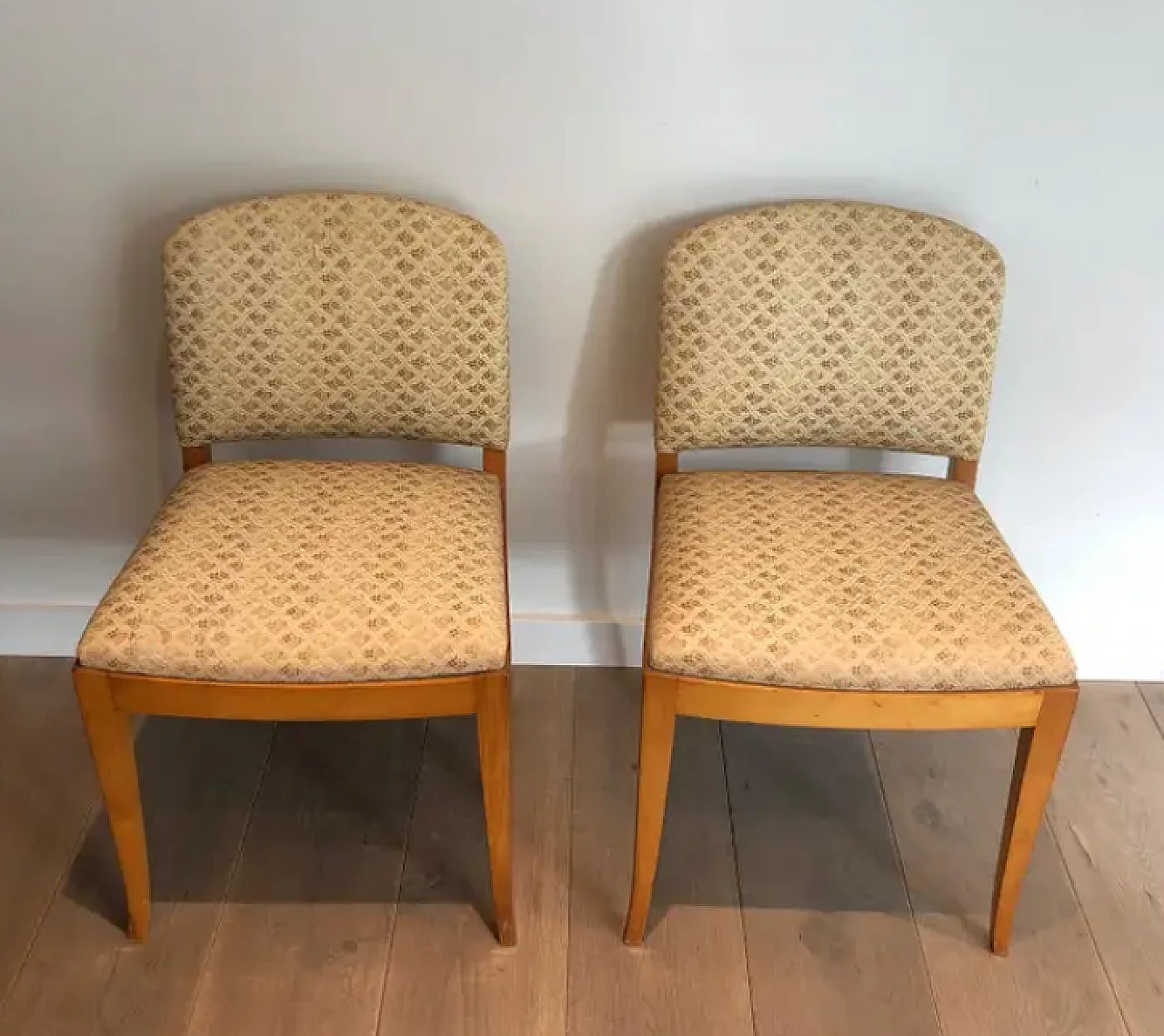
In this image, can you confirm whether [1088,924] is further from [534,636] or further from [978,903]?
[534,636]

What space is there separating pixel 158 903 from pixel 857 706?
973 mm

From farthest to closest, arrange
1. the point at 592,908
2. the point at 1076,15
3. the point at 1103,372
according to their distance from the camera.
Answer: the point at 1103,372, the point at 592,908, the point at 1076,15

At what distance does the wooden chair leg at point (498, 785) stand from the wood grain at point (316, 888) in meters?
0.17

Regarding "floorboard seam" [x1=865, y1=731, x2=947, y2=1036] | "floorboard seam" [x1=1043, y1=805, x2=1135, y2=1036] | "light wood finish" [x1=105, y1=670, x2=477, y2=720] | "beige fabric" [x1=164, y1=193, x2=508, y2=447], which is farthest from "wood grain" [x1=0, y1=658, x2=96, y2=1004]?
"floorboard seam" [x1=1043, y1=805, x2=1135, y2=1036]

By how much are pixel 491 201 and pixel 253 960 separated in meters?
1.06

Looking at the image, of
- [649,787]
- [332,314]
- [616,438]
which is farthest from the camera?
[616,438]

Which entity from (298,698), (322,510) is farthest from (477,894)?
(322,510)

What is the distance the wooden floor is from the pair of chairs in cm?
9

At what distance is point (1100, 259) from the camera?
1.77m

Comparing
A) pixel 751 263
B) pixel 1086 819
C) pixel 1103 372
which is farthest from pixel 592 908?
pixel 1103 372

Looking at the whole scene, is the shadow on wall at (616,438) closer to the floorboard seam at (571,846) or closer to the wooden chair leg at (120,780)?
the floorboard seam at (571,846)

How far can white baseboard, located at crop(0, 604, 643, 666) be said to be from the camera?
2.11 meters

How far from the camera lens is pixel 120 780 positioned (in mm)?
1550

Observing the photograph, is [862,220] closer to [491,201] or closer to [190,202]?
[491,201]
